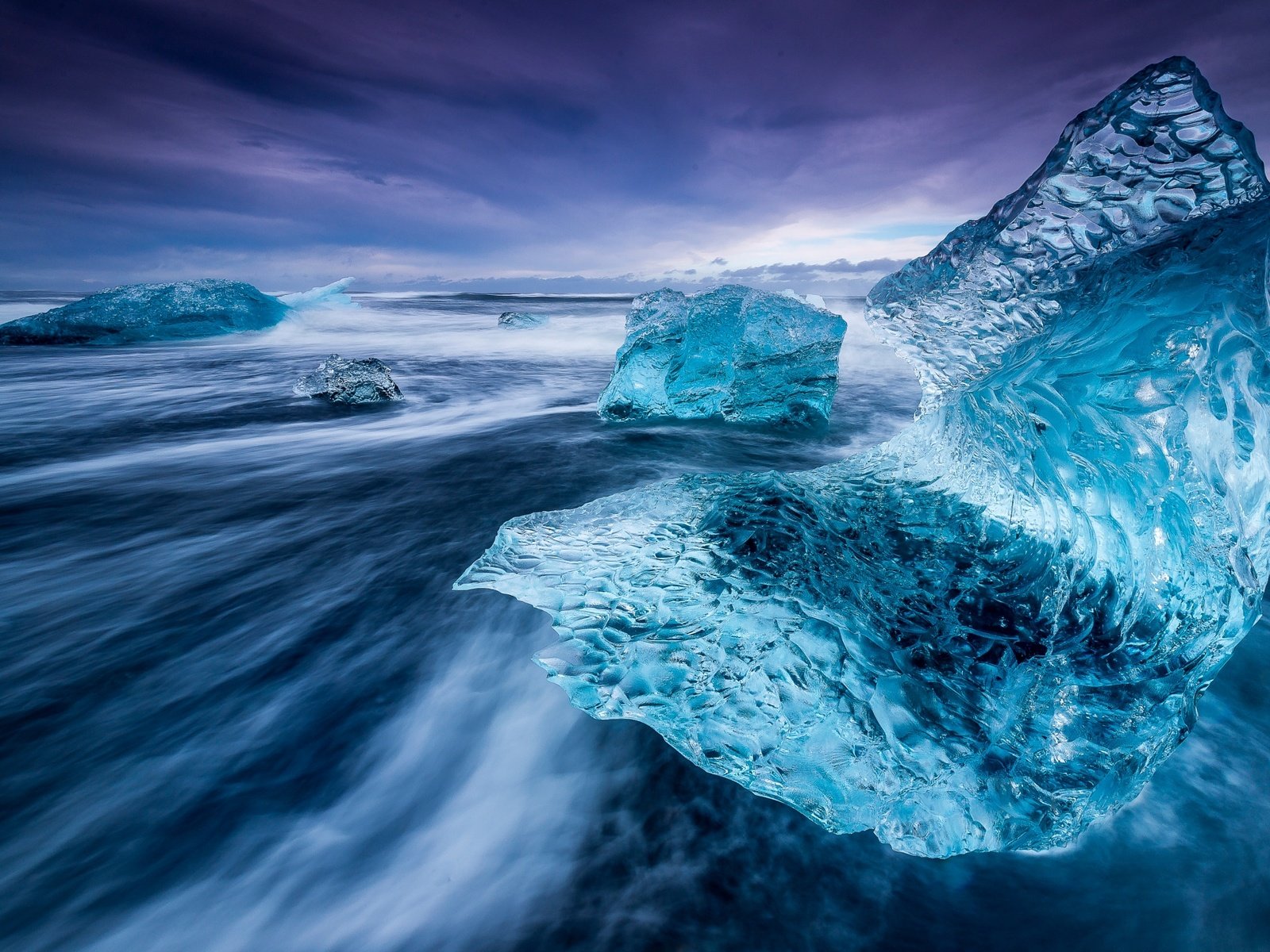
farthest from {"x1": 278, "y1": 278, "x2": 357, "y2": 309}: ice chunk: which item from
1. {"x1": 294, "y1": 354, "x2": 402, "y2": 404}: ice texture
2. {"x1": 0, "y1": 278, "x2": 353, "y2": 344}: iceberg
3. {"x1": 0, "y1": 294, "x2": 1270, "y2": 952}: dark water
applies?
{"x1": 0, "y1": 294, "x2": 1270, "y2": 952}: dark water

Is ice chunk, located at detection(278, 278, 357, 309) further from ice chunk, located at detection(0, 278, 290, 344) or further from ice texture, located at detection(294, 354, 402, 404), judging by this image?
ice texture, located at detection(294, 354, 402, 404)

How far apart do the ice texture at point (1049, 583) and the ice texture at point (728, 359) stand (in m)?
3.48

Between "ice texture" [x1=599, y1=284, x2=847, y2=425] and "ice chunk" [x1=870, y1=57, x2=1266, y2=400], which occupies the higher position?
"ice chunk" [x1=870, y1=57, x2=1266, y2=400]

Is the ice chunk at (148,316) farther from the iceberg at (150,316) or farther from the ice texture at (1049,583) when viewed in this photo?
the ice texture at (1049,583)

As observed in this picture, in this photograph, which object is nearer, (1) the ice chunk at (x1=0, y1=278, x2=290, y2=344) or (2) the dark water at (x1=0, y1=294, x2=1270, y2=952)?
(2) the dark water at (x1=0, y1=294, x2=1270, y2=952)

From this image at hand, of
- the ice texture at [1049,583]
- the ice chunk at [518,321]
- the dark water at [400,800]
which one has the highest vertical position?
the ice chunk at [518,321]

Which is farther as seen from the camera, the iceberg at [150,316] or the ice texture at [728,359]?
the iceberg at [150,316]

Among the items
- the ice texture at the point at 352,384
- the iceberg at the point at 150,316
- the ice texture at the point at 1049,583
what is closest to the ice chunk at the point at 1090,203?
the ice texture at the point at 1049,583

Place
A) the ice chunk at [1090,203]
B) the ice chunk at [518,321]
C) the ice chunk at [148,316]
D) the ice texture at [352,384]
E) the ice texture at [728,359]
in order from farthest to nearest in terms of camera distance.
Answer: the ice chunk at [518,321] → the ice chunk at [148,316] → the ice texture at [352,384] → the ice texture at [728,359] → the ice chunk at [1090,203]

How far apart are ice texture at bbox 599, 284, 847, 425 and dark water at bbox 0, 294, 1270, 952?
9.48 feet

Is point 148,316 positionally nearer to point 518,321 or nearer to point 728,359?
point 518,321

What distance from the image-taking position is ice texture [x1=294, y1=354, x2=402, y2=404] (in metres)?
6.93

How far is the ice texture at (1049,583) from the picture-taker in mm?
1443

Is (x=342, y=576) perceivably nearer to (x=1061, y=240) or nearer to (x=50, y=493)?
(x=50, y=493)
